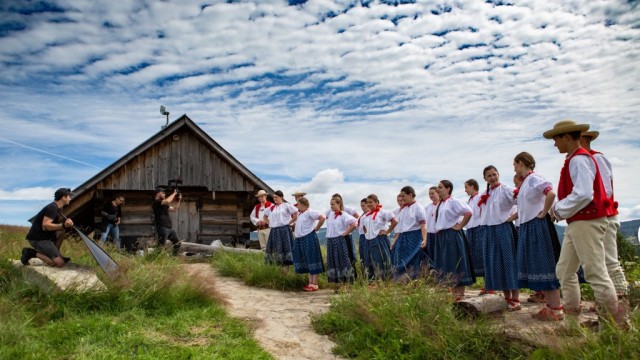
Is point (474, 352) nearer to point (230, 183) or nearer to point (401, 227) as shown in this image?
point (401, 227)

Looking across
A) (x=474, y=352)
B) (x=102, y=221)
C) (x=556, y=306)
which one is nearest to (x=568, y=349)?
(x=474, y=352)

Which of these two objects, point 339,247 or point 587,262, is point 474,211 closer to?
point 339,247

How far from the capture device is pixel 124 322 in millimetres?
5262

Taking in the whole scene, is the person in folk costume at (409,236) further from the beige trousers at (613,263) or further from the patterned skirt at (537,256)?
the beige trousers at (613,263)

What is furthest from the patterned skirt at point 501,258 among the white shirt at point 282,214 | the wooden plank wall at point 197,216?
the wooden plank wall at point 197,216

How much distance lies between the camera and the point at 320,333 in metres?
5.46

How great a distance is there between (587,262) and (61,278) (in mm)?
6056

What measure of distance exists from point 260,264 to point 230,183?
676 centimetres

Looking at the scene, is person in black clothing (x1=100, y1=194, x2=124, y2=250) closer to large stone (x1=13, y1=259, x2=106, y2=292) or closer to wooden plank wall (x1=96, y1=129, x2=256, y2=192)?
wooden plank wall (x1=96, y1=129, x2=256, y2=192)

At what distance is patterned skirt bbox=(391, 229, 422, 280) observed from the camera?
7.34 meters

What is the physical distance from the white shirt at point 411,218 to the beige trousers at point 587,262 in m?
3.02

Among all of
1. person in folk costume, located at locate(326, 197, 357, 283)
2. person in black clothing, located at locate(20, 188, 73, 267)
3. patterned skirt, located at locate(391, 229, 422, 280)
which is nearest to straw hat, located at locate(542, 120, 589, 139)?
patterned skirt, located at locate(391, 229, 422, 280)

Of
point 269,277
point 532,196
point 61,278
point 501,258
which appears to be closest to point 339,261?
point 269,277

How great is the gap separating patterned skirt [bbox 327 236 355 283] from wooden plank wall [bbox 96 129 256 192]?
7.63 metres
